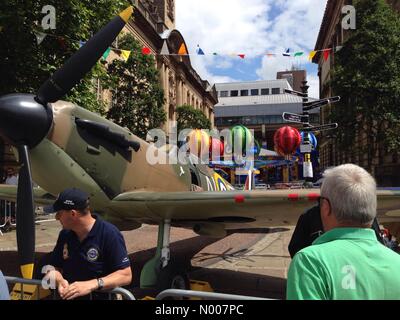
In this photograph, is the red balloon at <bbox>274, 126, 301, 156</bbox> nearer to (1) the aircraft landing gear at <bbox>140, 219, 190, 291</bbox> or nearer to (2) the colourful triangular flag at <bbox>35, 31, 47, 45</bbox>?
(2) the colourful triangular flag at <bbox>35, 31, 47, 45</bbox>

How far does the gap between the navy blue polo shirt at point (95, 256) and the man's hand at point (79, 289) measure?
0.17 m

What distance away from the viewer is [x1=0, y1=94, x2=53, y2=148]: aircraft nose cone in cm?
441

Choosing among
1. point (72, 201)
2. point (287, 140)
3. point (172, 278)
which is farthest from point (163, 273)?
point (287, 140)

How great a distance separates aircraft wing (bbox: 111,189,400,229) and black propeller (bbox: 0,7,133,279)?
1.44 metres

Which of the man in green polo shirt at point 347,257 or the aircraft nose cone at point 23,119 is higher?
the aircraft nose cone at point 23,119

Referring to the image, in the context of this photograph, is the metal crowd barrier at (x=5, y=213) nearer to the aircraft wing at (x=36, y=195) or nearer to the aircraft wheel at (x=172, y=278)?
the aircraft wing at (x=36, y=195)

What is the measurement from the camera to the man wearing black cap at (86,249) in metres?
2.76

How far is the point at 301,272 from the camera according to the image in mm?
1405

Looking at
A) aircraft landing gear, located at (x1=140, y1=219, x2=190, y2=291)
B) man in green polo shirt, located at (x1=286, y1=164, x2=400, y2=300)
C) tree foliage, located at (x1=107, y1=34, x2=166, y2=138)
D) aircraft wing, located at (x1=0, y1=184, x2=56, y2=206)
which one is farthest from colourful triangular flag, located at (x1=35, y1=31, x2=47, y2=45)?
tree foliage, located at (x1=107, y1=34, x2=166, y2=138)

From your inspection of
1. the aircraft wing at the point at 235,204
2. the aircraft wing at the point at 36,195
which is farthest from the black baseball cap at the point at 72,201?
the aircraft wing at the point at 36,195

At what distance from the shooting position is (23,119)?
450 cm

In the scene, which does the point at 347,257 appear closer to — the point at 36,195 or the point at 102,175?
the point at 102,175

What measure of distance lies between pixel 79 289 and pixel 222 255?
21.8 feet
